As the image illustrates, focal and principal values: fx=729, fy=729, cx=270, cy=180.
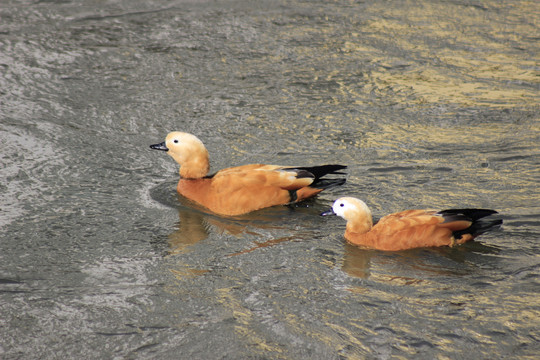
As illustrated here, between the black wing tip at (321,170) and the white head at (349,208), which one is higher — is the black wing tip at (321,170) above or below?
above

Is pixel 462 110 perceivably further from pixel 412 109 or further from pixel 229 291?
pixel 229 291

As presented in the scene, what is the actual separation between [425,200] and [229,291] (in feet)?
7.47

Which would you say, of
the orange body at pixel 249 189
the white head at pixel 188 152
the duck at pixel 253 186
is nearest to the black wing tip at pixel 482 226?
the duck at pixel 253 186

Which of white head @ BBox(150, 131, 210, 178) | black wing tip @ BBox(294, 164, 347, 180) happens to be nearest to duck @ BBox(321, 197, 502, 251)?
black wing tip @ BBox(294, 164, 347, 180)

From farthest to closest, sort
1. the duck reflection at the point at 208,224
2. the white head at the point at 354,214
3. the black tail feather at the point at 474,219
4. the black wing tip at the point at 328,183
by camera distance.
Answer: the black wing tip at the point at 328,183 → the duck reflection at the point at 208,224 → the white head at the point at 354,214 → the black tail feather at the point at 474,219

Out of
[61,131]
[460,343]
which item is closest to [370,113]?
[61,131]

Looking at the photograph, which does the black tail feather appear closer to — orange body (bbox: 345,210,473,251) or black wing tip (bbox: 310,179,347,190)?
orange body (bbox: 345,210,473,251)

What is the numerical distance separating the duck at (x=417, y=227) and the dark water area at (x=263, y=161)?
3.8 inches

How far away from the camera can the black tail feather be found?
5695 millimetres

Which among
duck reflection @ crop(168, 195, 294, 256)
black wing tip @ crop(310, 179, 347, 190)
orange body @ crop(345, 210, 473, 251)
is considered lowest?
duck reflection @ crop(168, 195, 294, 256)

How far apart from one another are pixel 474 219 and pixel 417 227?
1.47 feet

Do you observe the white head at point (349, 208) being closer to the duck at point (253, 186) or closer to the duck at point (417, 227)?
the duck at point (417, 227)

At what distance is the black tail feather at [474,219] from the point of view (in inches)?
224

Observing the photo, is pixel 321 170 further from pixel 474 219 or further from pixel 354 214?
pixel 474 219
